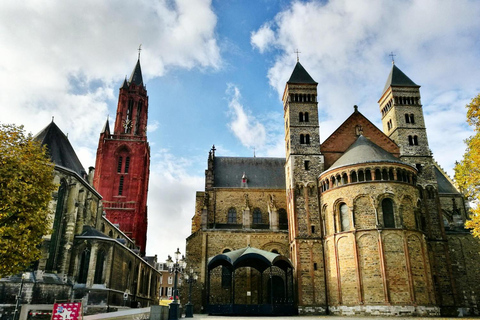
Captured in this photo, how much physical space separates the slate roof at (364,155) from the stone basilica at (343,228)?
16cm

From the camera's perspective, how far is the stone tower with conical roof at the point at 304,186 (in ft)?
106

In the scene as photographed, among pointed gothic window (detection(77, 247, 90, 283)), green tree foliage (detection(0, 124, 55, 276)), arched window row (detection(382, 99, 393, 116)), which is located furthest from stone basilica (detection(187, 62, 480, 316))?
green tree foliage (detection(0, 124, 55, 276))

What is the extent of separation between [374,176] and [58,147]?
27438mm

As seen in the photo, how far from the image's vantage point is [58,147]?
31875 mm

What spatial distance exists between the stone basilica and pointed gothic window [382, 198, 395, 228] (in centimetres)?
8

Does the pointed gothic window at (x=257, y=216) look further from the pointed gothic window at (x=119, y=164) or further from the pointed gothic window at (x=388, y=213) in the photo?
the pointed gothic window at (x=119, y=164)

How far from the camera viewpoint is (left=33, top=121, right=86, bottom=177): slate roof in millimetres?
30870

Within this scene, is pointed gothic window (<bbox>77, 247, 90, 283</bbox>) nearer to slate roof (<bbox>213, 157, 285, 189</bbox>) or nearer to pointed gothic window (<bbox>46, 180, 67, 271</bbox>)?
pointed gothic window (<bbox>46, 180, 67, 271</bbox>)

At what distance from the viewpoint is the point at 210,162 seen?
44875 millimetres

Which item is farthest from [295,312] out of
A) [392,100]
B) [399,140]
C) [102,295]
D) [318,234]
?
[392,100]

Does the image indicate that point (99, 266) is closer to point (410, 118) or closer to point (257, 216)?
point (257, 216)

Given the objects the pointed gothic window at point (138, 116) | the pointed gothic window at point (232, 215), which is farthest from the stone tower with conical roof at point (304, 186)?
the pointed gothic window at point (138, 116)

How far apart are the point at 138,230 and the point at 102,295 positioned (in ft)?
82.1

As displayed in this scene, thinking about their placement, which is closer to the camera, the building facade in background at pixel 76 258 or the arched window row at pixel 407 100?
the building facade in background at pixel 76 258
